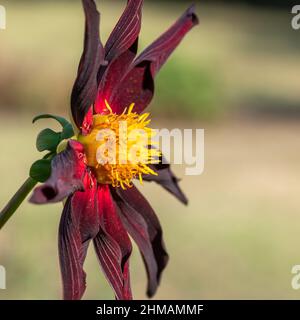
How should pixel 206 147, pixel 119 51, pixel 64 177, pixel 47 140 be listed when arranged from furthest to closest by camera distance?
pixel 206 147, pixel 119 51, pixel 47 140, pixel 64 177

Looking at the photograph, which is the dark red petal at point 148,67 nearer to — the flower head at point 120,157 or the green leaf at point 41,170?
the flower head at point 120,157

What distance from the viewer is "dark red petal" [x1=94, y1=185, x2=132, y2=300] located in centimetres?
140

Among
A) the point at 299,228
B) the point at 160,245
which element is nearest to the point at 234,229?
the point at 299,228

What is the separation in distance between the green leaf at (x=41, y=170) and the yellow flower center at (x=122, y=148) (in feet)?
0.35

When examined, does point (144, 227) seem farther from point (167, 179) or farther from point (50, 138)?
point (50, 138)

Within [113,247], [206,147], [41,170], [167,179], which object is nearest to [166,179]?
[167,179]

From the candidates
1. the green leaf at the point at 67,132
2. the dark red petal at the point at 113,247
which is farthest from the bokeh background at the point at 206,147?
the green leaf at the point at 67,132

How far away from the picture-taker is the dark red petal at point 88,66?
1.29m

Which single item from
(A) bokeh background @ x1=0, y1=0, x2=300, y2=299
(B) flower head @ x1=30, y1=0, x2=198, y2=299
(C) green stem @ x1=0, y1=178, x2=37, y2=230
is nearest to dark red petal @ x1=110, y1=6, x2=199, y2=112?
(B) flower head @ x1=30, y1=0, x2=198, y2=299

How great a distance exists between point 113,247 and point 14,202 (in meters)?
0.22

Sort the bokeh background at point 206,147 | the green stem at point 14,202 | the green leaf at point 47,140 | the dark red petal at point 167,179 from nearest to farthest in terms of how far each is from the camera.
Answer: the green stem at point 14,202, the green leaf at point 47,140, the dark red petal at point 167,179, the bokeh background at point 206,147

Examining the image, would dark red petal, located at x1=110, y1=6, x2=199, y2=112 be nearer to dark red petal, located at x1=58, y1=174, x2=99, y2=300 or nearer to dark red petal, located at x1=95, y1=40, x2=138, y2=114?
Answer: dark red petal, located at x1=95, y1=40, x2=138, y2=114

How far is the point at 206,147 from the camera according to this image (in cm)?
905

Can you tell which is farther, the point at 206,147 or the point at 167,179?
the point at 206,147
